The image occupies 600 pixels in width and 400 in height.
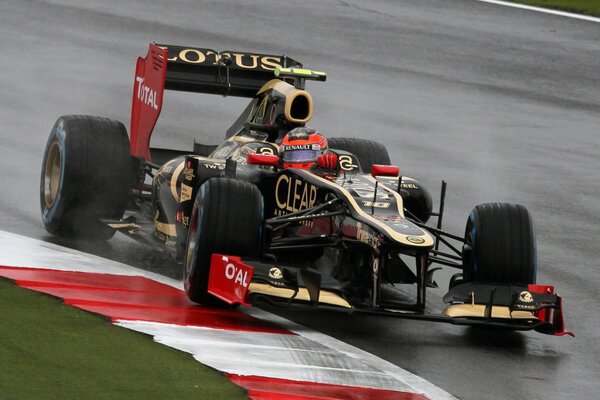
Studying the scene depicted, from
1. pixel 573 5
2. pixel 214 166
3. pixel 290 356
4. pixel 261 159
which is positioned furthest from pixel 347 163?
pixel 573 5

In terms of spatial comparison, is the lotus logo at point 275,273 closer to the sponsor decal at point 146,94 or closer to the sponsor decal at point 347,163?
the sponsor decal at point 347,163

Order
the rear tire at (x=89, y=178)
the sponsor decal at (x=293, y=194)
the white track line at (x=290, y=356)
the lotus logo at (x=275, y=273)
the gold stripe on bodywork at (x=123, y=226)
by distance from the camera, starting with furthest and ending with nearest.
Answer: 1. the rear tire at (x=89, y=178)
2. the gold stripe on bodywork at (x=123, y=226)
3. the sponsor decal at (x=293, y=194)
4. the lotus logo at (x=275, y=273)
5. the white track line at (x=290, y=356)

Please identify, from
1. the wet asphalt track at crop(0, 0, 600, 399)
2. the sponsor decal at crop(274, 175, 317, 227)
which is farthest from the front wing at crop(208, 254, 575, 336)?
the sponsor decal at crop(274, 175, 317, 227)

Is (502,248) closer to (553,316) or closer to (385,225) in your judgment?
(553,316)

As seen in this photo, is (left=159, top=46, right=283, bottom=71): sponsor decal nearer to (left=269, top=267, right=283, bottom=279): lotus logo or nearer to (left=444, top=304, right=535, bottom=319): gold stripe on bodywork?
(left=269, top=267, right=283, bottom=279): lotus logo

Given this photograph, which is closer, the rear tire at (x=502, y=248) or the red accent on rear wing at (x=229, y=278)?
the red accent on rear wing at (x=229, y=278)

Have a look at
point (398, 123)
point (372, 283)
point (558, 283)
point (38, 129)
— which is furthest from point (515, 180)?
point (372, 283)

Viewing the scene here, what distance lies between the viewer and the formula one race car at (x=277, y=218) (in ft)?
31.8

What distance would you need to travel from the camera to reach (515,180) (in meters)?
16.5

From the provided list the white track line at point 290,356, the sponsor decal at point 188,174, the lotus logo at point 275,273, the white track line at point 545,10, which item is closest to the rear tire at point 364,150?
the sponsor decal at point 188,174

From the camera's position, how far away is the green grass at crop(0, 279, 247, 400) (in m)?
7.42

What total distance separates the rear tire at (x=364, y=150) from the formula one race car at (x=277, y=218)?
0.01 m

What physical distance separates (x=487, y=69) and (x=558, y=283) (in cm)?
1101

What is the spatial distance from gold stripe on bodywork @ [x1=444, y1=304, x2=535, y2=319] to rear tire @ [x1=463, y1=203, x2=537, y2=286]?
1.48ft
